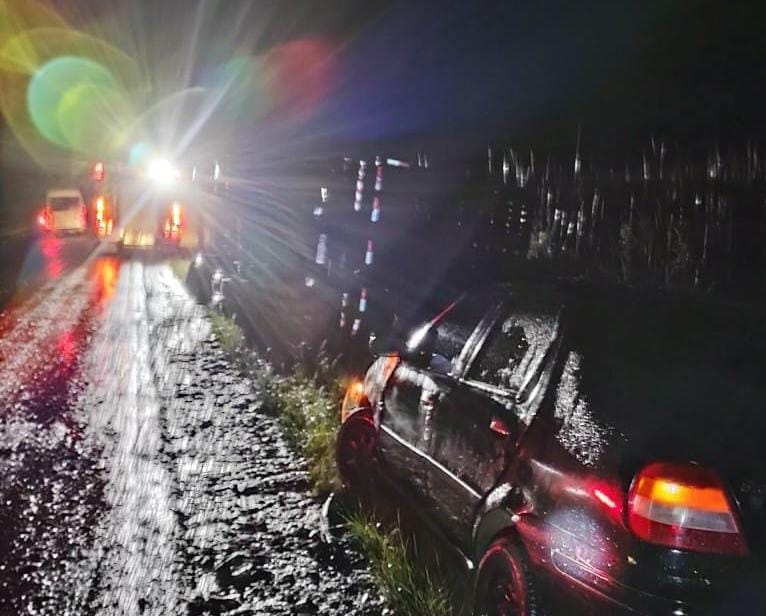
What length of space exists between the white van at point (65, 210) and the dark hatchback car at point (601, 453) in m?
23.6

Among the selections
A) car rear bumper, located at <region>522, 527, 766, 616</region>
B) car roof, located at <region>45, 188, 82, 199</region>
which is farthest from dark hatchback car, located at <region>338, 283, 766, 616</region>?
car roof, located at <region>45, 188, 82, 199</region>

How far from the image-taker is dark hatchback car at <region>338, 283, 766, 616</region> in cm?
235

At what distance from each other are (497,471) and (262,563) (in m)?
1.70

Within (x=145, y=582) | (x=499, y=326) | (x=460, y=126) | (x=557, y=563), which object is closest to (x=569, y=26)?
(x=460, y=126)

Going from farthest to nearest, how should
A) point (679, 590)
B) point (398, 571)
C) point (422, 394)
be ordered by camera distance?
point (422, 394) → point (398, 571) → point (679, 590)

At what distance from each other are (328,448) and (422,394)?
5.66ft

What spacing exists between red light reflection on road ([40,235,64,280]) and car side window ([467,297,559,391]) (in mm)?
14459

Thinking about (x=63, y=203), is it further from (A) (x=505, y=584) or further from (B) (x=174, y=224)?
(A) (x=505, y=584)

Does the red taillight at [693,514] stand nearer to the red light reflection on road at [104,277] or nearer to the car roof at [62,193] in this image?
the red light reflection on road at [104,277]

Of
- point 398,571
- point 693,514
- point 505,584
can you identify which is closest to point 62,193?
point 398,571

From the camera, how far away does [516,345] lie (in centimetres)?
350

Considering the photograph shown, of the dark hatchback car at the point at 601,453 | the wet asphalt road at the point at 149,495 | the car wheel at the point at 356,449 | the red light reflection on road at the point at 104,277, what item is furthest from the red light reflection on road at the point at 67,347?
the dark hatchback car at the point at 601,453

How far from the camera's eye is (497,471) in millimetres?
3137

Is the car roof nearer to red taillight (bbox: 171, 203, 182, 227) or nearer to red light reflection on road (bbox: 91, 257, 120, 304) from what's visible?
red taillight (bbox: 171, 203, 182, 227)
